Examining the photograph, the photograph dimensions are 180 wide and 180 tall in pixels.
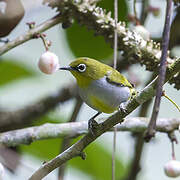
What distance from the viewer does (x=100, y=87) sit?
5.14 ft

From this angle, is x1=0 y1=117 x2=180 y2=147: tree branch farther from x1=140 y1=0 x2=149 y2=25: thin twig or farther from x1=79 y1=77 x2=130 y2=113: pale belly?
x1=140 y1=0 x2=149 y2=25: thin twig

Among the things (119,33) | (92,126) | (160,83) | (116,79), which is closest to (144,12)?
(119,33)

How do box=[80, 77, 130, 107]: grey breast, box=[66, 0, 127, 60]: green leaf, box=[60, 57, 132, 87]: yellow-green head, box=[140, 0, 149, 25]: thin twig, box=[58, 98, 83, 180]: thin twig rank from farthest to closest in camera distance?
box=[66, 0, 127, 60]: green leaf < box=[140, 0, 149, 25]: thin twig < box=[58, 98, 83, 180]: thin twig < box=[60, 57, 132, 87]: yellow-green head < box=[80, 77, 130, 107]: grey breast

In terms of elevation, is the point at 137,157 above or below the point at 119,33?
below

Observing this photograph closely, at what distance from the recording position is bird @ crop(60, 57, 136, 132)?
1521 millimetres

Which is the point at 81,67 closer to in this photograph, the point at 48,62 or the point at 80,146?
the point at 48,62

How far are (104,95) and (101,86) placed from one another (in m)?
0.05

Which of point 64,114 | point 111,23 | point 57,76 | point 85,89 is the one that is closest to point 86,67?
point 85,89

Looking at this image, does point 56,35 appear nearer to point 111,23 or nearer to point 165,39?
point 111,23

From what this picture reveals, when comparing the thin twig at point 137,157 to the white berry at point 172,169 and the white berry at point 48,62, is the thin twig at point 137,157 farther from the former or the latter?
the white berry at point 48,62

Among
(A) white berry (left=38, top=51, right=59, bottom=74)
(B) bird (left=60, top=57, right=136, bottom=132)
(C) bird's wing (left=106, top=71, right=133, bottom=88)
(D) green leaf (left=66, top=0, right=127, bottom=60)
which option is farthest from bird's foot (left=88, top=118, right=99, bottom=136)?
(D) green leaf (left=66, top=0, right=127, bottom=60)

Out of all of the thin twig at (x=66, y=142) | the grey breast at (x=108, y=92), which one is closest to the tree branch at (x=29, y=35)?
the grey breast at (x=108, y=92)

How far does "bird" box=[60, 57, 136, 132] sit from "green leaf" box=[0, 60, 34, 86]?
88 cm

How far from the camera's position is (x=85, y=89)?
1.60 m
